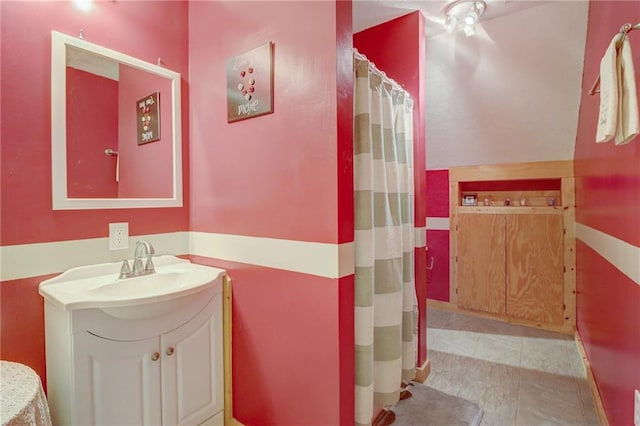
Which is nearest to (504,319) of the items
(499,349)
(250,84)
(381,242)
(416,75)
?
(499,349)

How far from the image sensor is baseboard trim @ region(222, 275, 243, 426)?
5.30ft

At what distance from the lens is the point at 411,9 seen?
2090 mm

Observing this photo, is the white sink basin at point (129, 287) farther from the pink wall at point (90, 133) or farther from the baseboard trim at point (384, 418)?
the baseboard trim at point (384, 418)

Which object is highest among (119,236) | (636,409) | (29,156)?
(29,156)

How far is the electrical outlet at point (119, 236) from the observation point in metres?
1.56

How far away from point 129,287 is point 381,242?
1203mm

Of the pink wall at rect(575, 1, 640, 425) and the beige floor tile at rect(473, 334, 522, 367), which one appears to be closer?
the pink wall at rect(575, 1, 640, 425)

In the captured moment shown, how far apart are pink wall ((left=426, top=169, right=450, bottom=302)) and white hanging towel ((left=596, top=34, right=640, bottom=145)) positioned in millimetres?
2413

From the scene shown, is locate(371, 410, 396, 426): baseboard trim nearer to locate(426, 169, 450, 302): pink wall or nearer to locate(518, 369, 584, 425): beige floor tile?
locate(518, 369, 584, 425): beige floor tile

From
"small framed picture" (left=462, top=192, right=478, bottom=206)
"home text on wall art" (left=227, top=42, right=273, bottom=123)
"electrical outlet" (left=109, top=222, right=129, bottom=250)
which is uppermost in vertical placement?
"home text on wall art" (left=227, top=42, right=273, bottom=123)

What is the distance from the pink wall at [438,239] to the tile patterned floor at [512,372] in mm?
520

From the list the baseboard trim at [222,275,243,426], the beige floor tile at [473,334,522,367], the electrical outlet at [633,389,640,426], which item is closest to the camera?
the electrical outlet at [633,389,640,426]

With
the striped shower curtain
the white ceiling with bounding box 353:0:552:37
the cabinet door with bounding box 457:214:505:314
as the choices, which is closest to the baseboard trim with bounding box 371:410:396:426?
the striped shower curtain

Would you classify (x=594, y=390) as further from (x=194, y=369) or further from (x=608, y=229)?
(x=194, y=369)
